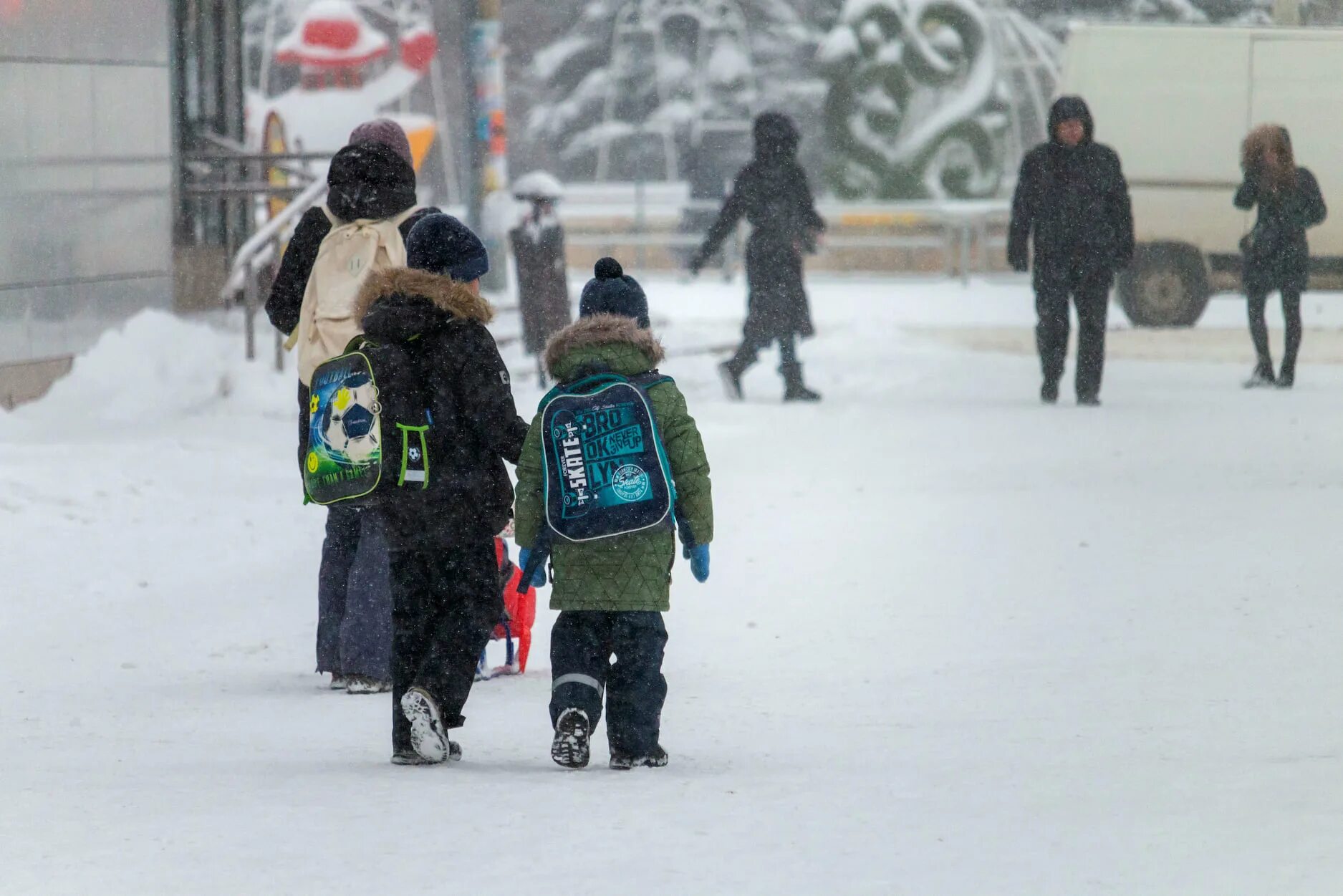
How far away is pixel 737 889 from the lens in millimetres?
3852

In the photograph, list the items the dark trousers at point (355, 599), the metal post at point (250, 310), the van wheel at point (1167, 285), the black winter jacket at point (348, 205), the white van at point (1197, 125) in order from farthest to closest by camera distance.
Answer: the van wheel at point (1167, 285)
the white van at point (1197, 125)
the metal post at point (250, 310)
the dark trousers at point (355, 599)
the black winter jacket at point (348, 205)

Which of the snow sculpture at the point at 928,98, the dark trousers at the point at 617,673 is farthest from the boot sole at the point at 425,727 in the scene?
the snow sculpture at the point at 928,98

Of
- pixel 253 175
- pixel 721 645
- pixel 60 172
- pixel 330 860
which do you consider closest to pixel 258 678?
pixel 721 645

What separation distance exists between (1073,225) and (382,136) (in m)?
8.05

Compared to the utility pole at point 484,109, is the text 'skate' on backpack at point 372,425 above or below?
below

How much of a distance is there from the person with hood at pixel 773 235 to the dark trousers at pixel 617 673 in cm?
906

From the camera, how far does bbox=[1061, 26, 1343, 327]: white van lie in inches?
794

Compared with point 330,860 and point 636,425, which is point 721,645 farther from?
point 330,860

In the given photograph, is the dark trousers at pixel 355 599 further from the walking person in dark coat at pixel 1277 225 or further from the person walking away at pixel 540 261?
the walking person in dark coat at pixel 1277 225

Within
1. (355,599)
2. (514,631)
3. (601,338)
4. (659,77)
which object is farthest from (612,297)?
(659,77)

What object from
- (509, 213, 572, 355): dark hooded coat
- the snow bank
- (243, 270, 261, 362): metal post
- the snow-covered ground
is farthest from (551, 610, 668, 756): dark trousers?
(509, 213, 572, 355): dark hooded coat

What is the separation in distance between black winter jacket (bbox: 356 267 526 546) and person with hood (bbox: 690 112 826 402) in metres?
9.07

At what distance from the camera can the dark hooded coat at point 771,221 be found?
14086 millimetres

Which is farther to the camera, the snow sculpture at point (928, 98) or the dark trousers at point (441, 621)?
the snow sculpture at point (928, 98)
